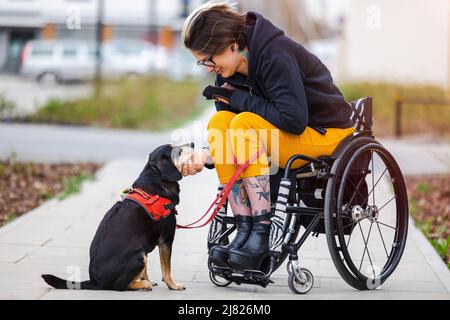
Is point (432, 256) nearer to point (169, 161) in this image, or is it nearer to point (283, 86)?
point (283, 86)

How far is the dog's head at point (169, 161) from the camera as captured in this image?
453cm

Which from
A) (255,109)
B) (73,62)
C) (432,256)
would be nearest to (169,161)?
(255,109)

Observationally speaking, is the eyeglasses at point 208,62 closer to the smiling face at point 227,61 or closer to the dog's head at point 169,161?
the smiling face at point 227,61

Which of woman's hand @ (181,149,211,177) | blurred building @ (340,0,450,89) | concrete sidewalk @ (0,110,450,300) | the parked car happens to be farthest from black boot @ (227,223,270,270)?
the parked car

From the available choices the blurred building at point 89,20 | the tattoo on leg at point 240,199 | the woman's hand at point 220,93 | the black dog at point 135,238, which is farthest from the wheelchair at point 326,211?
the blurred building at point 89,20

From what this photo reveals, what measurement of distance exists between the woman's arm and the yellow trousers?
7cm

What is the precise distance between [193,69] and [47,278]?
108 ft

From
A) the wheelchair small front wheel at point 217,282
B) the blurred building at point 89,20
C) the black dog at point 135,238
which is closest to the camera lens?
the black dog at point 135,238

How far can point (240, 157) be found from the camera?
4391mm

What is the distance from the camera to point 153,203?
4.48 metres

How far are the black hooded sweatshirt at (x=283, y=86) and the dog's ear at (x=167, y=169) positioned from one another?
1.24ft

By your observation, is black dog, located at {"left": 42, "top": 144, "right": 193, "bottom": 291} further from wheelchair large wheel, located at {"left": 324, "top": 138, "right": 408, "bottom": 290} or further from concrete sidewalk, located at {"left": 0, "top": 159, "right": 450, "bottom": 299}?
wheelchair large wheel, located at {"left": 324, "top": 138, "right": 408, "bottom": 290}

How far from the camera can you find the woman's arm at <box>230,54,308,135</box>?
14.3ft
